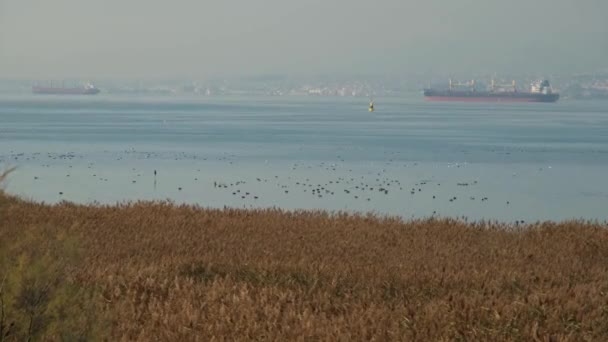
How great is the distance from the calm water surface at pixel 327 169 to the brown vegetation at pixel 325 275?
47.2ft

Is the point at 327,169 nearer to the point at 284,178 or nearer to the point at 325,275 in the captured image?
the point at 284,178

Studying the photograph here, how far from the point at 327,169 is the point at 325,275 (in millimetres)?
45448

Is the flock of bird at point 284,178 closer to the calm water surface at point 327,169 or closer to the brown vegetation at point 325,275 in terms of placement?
the calm water surface at point 327,169

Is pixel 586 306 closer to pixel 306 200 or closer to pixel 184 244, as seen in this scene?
pixel 184 244

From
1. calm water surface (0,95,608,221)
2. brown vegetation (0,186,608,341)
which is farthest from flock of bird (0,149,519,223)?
brown vegetation (0,186,608,341)

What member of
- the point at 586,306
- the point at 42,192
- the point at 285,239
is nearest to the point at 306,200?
the point at 42,192

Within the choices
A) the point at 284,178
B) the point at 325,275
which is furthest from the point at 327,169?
the point at 325,275

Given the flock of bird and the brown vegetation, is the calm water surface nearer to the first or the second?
the flock of bird

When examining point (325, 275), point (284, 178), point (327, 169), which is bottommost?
point (327, 169)

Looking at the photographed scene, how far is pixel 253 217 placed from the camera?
24.1 m

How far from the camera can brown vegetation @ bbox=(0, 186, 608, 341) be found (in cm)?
1217

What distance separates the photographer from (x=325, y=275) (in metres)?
15.9

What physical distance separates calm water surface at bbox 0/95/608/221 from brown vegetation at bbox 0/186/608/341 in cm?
1438

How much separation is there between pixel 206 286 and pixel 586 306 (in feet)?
17.1
